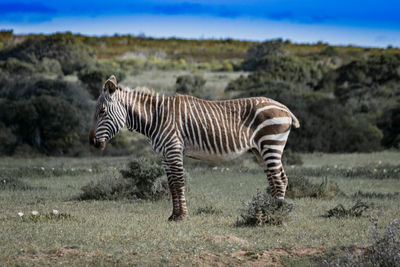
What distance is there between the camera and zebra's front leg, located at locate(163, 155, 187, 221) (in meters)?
10.2

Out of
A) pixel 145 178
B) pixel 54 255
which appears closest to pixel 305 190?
pixel 145 178

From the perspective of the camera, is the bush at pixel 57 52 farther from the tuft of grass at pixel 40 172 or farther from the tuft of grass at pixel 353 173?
the tuft of grass at pixel 353 173

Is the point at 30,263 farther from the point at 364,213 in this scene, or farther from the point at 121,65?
the point at 121,65

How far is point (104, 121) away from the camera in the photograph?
1030cm

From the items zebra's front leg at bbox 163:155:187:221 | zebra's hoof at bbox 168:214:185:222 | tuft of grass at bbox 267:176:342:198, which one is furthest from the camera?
tuft of grass at bbox 267:176:342:198

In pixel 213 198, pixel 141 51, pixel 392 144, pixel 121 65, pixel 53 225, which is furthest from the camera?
pixel 141 51

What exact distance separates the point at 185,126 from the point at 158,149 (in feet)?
2.09

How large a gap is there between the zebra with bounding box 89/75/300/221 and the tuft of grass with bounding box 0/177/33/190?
619cm

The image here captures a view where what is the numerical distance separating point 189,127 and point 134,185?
445 cm

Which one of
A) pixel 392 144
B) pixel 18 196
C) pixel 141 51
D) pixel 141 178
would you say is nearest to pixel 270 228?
pixel 141 178

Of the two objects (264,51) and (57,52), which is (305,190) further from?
(264,51)

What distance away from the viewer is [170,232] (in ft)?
29.8

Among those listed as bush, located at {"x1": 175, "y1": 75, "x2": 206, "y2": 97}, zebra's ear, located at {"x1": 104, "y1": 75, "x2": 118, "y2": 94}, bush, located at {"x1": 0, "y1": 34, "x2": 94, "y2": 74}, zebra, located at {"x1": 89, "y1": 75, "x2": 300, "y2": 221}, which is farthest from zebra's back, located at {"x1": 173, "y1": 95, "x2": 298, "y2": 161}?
bush, located at {"x1": 0, "y1": 34, "x2": 94, "y2": 74}

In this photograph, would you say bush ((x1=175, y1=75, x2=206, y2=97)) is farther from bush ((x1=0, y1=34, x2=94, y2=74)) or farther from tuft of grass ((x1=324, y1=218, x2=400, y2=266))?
tuft of grass ((x1=324, y1=218, x2=400, y2=266))
